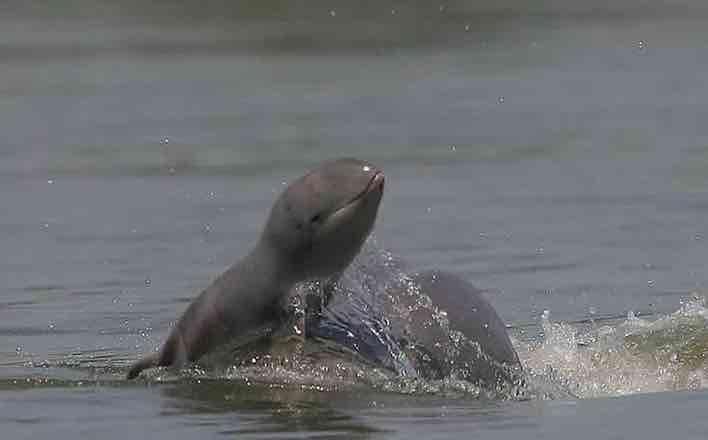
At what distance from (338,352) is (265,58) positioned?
17.0m

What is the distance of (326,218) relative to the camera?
35.1ft

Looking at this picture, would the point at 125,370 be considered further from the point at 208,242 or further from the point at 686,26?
the point at 686,26

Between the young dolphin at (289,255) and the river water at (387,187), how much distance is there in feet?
0.80

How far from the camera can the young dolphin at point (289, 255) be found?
419 inches

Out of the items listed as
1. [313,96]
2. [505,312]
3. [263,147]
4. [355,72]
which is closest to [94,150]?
[263,147]

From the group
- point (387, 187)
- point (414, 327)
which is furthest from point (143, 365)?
point (387, 187)

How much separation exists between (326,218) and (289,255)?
335mm

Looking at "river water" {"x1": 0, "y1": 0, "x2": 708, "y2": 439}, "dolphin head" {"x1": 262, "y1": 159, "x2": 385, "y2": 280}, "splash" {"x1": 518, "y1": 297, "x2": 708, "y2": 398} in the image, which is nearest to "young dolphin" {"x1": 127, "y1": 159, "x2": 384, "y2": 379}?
"dolphin head" {"x1": 262, "y1": 159, "x2": 385, "y2": 280}

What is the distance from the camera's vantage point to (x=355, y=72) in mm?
26562

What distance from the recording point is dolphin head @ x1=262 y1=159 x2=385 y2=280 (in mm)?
10594

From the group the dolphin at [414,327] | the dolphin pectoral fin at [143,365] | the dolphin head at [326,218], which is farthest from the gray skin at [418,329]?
the dolphin pectoral fin at [143,365]

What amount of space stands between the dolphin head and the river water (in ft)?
1.96

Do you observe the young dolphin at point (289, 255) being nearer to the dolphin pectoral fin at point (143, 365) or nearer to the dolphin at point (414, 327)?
the dolphin pectoral fin at point (143, 365)

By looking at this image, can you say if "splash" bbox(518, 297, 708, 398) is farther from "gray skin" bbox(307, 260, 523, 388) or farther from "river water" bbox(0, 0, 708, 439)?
"gray skin" bbox(307, 260, 523, 388)
